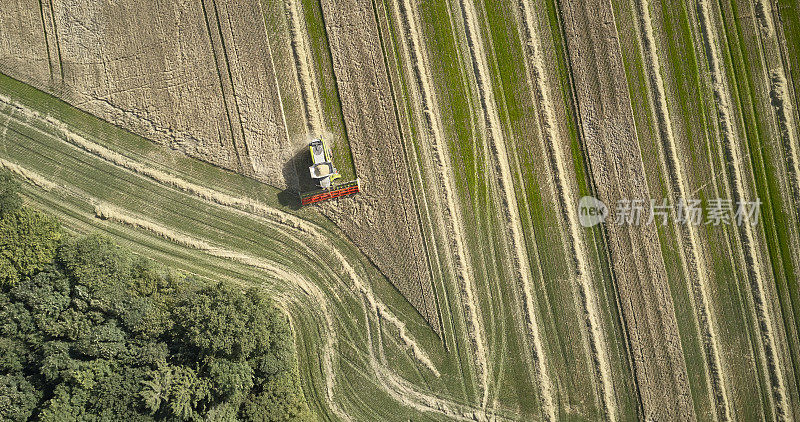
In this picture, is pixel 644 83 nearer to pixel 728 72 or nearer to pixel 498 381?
pixel 728 72

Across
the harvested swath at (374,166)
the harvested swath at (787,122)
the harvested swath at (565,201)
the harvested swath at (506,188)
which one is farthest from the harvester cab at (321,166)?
the harvested swath at (787,122)

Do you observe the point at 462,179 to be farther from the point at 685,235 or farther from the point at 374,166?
the point at 685,235

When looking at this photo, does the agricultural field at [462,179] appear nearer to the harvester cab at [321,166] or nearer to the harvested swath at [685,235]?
the harvested swath at [685,235]

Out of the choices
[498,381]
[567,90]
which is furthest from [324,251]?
[567,90]

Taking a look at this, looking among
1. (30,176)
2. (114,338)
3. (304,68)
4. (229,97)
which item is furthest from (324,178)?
(30,176)

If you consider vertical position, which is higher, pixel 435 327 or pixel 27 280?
pixel 27 280

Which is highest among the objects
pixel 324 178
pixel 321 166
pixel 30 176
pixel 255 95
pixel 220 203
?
pixel 255 95

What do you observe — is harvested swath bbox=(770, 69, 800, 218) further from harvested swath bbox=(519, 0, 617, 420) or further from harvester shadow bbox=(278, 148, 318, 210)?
harvester shadow bbox=(278, 148, 318, 210)
